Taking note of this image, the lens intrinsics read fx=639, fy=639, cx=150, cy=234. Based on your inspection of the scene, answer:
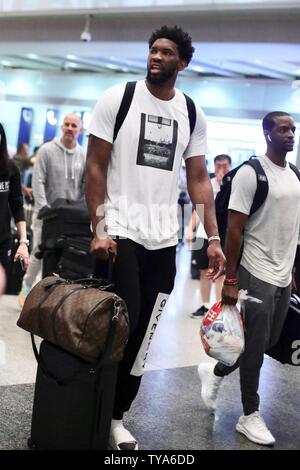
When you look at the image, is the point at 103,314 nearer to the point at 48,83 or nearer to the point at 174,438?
the point at 174,438

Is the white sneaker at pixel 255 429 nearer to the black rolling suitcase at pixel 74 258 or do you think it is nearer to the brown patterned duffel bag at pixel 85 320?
the brown patterned duffel bag at pixel 85 320

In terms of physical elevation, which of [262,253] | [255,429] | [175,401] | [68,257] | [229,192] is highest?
[229,192]

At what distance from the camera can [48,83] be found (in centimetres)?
1518

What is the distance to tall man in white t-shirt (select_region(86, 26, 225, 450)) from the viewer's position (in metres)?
2.49

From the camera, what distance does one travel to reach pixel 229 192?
3.27m

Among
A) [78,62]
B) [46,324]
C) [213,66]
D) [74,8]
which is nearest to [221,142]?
[213,66]

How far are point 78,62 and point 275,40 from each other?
6620 mm

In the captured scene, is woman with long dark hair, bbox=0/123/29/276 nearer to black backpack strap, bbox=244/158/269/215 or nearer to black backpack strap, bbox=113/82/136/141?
black backpack strap, bbox=113/82/136/141

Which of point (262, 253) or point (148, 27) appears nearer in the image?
point (262, 253)

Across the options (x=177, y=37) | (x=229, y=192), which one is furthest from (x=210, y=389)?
(x=177, y=37)

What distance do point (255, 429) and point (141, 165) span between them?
1.41 m

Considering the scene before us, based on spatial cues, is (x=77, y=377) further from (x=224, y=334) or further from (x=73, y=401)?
(x=224, y=334)

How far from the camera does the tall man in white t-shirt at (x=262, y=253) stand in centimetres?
Result: 305

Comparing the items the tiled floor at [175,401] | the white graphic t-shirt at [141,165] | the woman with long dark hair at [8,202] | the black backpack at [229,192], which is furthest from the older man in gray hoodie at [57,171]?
the white graphic t-shirt at [141,165]
